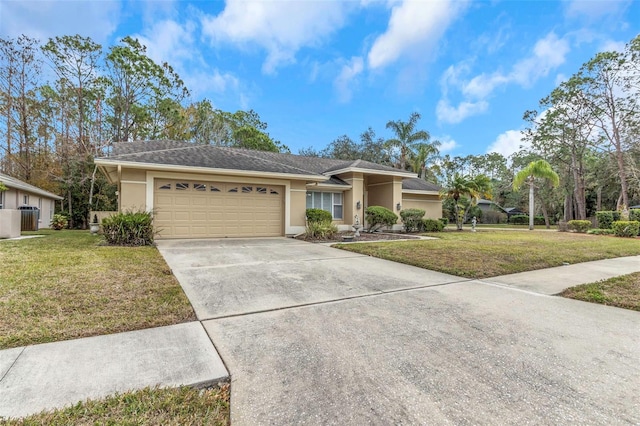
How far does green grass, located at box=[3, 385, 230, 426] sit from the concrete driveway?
0.47 feet

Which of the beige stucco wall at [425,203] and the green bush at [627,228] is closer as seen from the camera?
the green bush at [627,228]

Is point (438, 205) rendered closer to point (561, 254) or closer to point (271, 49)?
point (561, 254)

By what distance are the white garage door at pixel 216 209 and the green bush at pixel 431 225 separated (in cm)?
819

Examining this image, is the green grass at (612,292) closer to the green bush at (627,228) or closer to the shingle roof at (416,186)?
the green bush at (627,228)

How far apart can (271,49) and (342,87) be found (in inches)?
253

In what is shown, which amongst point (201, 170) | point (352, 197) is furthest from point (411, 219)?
point (201, 170)

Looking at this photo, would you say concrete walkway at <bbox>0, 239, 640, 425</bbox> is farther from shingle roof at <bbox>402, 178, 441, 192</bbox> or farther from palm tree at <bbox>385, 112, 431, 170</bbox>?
palm tree at <bbox>385, 112, 431, 170</bbox>

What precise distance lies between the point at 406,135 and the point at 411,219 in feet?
51.1

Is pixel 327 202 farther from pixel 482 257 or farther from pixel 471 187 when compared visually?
pixel 482 257

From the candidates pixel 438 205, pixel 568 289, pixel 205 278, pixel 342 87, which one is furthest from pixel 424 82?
pixel 205 278

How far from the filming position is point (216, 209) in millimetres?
11969

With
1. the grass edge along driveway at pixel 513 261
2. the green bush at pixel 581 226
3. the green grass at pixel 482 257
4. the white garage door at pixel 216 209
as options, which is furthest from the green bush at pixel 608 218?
the white garage door at pixel 216 209

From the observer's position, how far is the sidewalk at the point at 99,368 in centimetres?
209

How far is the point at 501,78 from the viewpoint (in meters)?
16.3
